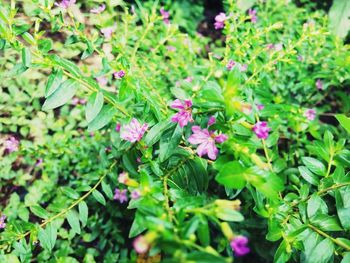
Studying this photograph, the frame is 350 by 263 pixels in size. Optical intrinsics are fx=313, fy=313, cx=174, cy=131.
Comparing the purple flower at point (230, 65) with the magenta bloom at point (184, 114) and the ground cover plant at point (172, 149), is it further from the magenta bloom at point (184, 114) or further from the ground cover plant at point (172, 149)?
the magenta bloom at point (184, 114)

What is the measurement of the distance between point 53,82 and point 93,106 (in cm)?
17

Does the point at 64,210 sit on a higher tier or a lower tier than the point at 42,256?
higher

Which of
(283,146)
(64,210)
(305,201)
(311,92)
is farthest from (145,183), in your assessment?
(311,92)

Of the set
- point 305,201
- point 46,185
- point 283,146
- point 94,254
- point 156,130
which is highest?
point 156,130

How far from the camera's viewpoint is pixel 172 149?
1.16 m

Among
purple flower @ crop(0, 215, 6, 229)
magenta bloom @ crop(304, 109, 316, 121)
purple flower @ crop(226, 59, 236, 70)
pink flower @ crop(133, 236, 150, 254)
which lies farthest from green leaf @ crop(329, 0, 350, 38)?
purple flower @ crop(0, 215, 6, 229)

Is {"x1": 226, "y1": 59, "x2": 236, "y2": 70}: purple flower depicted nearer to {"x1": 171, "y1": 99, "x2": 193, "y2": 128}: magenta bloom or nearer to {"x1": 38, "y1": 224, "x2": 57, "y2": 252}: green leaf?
{"x1": 171, "y1": 99, "x2": 193, "y2": 128}: magenta bloom

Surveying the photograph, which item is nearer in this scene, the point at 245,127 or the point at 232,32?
the point at 245,127

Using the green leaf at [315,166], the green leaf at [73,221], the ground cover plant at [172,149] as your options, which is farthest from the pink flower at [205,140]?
the green leaf at [73,221]

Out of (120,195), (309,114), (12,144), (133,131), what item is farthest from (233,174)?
(12,144)

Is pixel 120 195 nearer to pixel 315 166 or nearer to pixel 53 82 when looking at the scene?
pixel 53 82

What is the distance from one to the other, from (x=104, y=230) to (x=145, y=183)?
43.4 inches

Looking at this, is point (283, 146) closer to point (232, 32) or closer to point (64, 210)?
point (232, 32)

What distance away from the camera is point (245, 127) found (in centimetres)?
106
